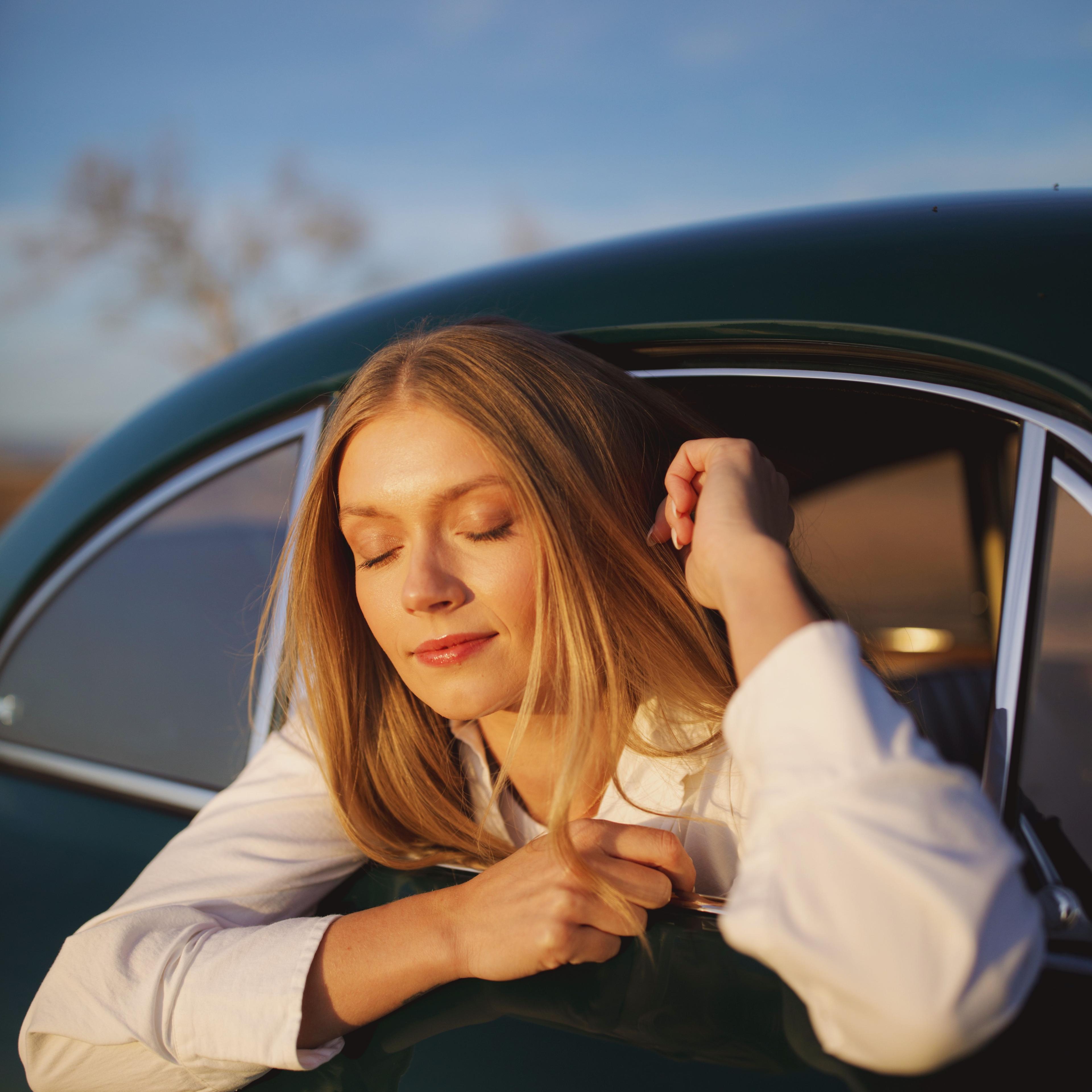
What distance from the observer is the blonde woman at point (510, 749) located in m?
0.94

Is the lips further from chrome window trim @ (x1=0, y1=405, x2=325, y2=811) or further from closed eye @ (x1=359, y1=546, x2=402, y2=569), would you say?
chrome window trim @ (x1=0, y1=405, x2=325, y2=811)

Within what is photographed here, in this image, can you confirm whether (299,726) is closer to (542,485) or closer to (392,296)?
(542,485)

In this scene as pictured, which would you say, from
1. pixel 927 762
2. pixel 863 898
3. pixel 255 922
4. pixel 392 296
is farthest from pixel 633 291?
pixel 255 922

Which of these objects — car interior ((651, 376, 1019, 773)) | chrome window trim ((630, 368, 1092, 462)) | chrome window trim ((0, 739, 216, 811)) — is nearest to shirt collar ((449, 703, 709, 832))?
car interior ((651, 376, 1019, 773))

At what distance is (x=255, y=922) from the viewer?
58.2 inches

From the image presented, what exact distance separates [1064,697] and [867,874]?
1.09m

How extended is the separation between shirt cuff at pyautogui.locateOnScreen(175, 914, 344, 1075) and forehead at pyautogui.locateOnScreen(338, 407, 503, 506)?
69cm

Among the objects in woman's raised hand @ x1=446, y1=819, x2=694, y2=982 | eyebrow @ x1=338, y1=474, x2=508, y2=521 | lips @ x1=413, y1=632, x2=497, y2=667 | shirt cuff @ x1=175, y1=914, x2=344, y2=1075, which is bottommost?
shirt cuff @ x1=175, y1=914, x2=344, y2=1075

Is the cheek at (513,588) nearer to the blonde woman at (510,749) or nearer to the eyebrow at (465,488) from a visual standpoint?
the blonde woman at (510,749)

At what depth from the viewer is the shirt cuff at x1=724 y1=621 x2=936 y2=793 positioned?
3.02 feet

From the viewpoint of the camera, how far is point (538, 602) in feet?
4.59

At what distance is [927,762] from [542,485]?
0.72 meters

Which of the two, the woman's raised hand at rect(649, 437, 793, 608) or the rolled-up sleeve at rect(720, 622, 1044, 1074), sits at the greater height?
the woman's raised hand at rect(649, 437, 793, 608)

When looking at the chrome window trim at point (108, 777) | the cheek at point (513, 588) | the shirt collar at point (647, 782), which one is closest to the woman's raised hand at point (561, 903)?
the shirt collar at point (647, 782)
